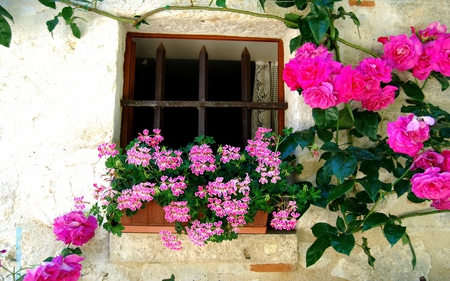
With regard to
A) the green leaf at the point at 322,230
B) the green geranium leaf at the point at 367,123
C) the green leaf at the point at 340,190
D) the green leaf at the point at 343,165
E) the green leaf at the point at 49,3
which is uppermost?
the green leaf at the point at 49,3

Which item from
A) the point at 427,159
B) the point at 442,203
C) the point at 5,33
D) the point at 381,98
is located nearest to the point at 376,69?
the point at 381,98

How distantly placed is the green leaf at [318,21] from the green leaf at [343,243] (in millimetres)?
684

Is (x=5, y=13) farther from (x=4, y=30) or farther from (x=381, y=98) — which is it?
(x=381, y=98)

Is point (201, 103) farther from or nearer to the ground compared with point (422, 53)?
nearer to the ground

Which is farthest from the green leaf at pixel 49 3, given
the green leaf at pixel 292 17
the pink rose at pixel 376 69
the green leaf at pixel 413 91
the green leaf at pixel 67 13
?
the green leaf at pixel 413 91

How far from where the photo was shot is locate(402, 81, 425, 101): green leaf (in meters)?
1.74

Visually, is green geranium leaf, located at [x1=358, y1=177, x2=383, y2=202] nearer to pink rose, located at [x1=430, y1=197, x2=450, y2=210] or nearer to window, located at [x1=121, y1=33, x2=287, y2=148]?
pink rose, located at [x1=430, y1=197, x2=450, y2=210]

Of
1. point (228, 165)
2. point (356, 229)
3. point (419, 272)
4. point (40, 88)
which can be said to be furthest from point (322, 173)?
point (40, 88)

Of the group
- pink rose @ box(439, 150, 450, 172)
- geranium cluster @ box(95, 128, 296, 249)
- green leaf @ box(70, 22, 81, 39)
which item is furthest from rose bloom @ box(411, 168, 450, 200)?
green leaf @ box(70, 22, 81, 39)

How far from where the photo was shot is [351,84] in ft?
4.79

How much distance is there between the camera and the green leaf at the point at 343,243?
1463 mm

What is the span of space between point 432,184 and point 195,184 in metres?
0.75

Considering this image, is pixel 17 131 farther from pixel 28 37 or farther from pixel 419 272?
pixel 419 272

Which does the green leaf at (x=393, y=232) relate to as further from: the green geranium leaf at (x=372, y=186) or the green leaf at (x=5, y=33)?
the green leaf at (x=5, y=33)
